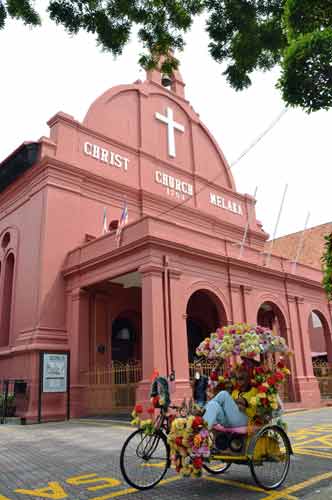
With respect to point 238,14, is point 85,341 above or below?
below

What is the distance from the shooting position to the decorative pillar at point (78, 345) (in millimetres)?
14836

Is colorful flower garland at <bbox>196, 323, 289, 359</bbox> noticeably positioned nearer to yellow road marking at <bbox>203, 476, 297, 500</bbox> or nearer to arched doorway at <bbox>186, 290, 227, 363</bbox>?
yellow road marking at <bbox>203, 476, 297, 500</bbox>

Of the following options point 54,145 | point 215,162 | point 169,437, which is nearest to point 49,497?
point 169,437

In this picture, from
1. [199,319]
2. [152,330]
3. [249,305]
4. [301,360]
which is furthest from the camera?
[199,319]

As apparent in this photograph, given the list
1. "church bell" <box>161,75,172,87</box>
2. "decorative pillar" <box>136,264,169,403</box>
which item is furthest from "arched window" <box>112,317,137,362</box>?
"church bell" <box>161,75,172,87</box>

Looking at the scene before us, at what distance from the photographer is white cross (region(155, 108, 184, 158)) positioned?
72.1 feet

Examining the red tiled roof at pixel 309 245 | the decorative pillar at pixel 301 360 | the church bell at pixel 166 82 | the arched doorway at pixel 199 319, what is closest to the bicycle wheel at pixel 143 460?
the decorative pillar at pixel 301 360

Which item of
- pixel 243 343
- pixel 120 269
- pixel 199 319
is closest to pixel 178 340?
pixel 120 269

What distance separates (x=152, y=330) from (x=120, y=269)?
8.68 ft

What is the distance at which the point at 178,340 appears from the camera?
1332cm

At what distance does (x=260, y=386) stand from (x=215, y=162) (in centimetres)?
1989

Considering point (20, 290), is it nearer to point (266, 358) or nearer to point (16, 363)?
point (16, 363)

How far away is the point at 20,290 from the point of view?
56.7 feet

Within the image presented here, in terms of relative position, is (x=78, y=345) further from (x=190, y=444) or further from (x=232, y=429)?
(x=190, y=444)
